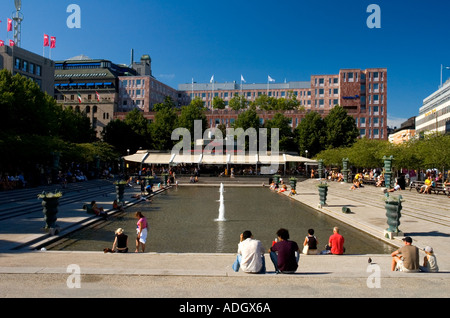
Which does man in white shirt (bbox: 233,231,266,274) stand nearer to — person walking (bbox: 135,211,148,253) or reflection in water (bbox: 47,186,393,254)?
reflection in water (bbox: 47,186,393,254)

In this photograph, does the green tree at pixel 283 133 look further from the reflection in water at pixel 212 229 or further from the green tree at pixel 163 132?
the reflection in water at pixel 212 229

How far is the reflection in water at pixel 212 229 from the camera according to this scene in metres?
12.9

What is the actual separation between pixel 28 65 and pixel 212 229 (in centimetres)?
6153

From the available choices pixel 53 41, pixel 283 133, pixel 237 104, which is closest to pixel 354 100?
pixel 237 104

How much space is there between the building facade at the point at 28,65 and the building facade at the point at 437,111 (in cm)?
7458

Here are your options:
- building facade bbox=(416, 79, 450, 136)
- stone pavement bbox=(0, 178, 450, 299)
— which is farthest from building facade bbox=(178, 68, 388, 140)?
stone pavement bbox=(0, 178, 450, 299)

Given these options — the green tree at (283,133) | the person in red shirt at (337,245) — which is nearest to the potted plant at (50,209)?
the person in red shirt at (337,245)

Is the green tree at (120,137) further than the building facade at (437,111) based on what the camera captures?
No

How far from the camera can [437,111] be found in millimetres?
91500

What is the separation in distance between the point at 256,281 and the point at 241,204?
60.4 feet

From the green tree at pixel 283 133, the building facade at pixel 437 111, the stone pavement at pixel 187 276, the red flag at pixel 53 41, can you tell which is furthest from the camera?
the building facade at pixel 437 111

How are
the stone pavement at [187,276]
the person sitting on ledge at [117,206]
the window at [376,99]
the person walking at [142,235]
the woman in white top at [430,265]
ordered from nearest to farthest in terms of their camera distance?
the stone pavement at [187,276] < the woman in white top at [430,265] < the person walking at [142,235] < the person sitting on ledge at [117,206] < the window at [376,99]

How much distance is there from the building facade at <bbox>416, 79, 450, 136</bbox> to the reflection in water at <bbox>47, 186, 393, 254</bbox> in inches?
2637

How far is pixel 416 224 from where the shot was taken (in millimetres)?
16625
